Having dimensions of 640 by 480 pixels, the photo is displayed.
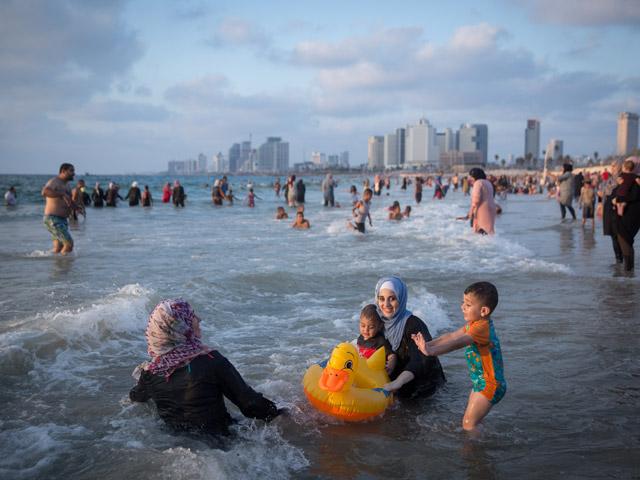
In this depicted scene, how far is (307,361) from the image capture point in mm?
5090

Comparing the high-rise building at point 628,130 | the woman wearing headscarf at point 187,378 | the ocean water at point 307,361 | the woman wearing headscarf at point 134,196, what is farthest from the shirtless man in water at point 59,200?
the high-rise building at point 628,130

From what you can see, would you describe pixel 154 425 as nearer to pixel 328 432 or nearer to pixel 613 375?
pixel 328 432

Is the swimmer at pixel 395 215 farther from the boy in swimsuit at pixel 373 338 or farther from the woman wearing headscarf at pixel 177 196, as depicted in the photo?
the boy in swimsuit at pixel 373 338

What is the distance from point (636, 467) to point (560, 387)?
50.2 inches

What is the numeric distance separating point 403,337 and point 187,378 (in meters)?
1.73

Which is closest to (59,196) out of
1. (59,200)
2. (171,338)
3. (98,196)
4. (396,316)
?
(59,200)

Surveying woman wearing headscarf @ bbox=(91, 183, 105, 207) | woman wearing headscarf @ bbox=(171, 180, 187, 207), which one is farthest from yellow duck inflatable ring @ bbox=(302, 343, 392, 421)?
woman wearing headscarf @ bbox=(171, 180, 187, 207)

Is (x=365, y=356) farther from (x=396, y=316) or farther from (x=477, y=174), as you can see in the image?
(x=477, y=174)

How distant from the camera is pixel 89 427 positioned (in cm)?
374

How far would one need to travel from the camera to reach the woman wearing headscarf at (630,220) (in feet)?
27.5

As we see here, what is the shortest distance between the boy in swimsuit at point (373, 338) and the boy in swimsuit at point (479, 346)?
2.12ft

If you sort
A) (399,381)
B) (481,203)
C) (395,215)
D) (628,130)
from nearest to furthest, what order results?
1. (399,381)
2. (481,203)
3. (395,215)
4. (628,130)

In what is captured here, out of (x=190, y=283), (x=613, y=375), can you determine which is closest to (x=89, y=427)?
(x=613, y=375)

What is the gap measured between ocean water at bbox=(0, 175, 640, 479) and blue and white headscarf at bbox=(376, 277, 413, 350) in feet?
1.84
